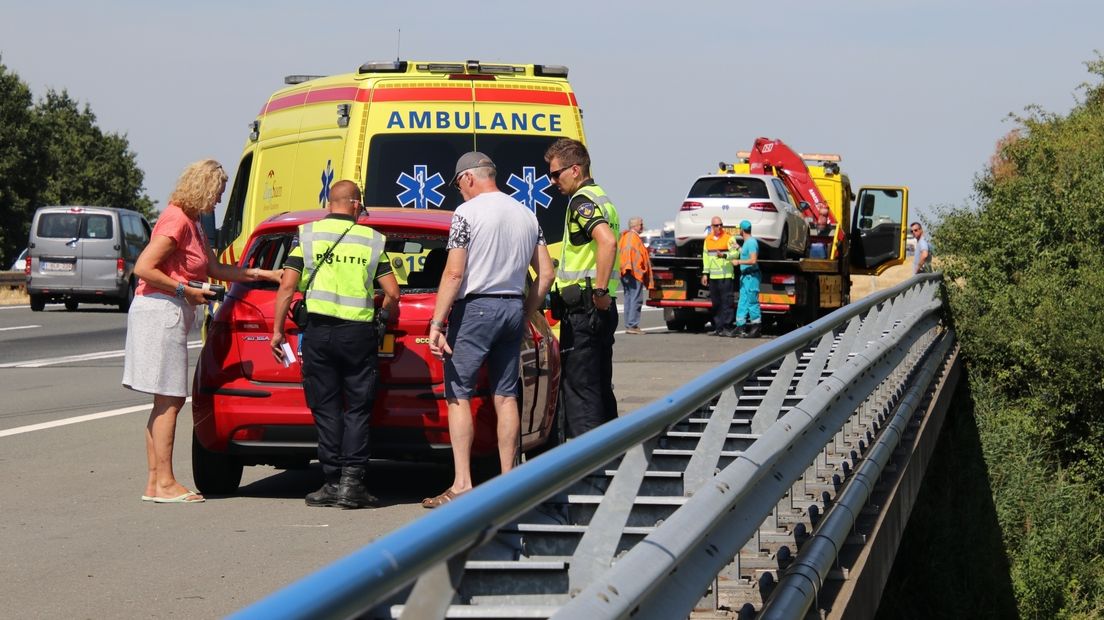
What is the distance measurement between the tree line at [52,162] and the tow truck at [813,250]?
49698 millimetres

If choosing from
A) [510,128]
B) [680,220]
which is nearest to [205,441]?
[510,128]

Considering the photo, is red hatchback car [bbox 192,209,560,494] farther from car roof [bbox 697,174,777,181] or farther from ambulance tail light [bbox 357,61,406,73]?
car roof [bbox 697,174,777,181]

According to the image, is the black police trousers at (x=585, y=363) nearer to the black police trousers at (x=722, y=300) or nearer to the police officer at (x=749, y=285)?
the police officer at (x=749, y=285)

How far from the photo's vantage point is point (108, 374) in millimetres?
17891

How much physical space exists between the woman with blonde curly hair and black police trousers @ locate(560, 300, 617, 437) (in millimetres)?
1598

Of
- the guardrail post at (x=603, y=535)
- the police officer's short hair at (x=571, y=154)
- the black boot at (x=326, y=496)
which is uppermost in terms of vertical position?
the police officer's short hair at (x=571, y=154)

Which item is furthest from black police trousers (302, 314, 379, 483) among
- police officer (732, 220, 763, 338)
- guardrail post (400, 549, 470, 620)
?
police officer (732, 220, 763, 338)

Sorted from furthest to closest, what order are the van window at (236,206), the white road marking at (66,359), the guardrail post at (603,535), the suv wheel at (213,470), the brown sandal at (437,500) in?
the white road marking at (66,359) < the van window at (236,206) < the suv wheel at (213,470) < the brown sandal at (437,500) < the guardrail post at (603,535)

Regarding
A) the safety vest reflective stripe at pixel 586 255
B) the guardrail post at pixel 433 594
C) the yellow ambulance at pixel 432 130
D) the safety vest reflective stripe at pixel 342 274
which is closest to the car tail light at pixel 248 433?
the safety vest reflective stripe at pixel 342 274

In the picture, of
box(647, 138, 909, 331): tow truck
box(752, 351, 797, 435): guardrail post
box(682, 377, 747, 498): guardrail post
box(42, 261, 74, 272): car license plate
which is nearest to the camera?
box(682, 377, 747, 498): guardrail post

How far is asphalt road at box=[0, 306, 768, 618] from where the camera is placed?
257 inches

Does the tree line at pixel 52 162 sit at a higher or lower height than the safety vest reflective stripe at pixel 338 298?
higher

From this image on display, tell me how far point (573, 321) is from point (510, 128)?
16.6ft

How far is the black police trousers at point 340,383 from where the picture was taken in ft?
27.5
